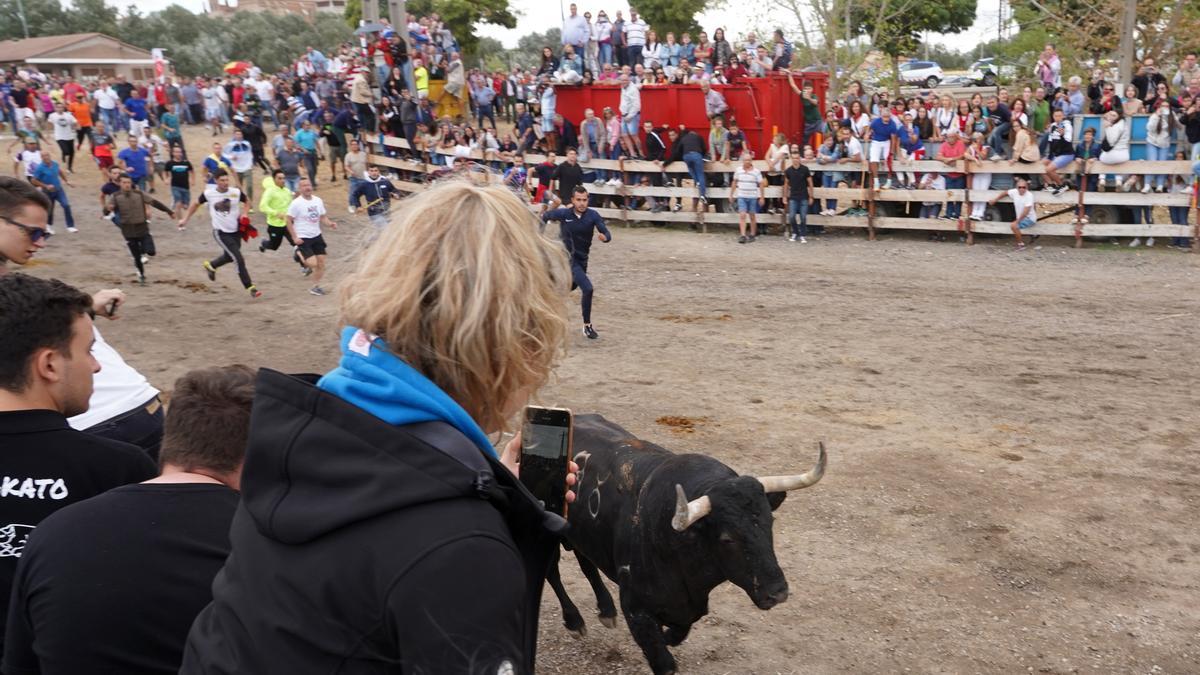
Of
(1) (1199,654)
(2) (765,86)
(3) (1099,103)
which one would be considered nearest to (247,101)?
(2) (765,86)

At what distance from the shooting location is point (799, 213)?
Answer: 18.2 meters

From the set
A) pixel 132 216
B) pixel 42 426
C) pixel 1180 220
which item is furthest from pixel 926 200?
pixel 42 426

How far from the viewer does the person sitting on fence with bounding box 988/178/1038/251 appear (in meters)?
16.6

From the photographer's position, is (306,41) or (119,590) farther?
(306,41)

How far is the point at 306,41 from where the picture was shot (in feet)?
197

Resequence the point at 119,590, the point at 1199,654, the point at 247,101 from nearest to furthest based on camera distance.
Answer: the point at 119,590 → the point at 1199,654 → the point at 247,101

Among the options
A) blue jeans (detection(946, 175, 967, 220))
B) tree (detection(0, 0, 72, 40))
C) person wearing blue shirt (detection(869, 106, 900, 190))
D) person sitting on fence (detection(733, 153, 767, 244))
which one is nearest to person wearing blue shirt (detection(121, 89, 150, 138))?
person sitting on fence (detection(733, 153, 767, 244))

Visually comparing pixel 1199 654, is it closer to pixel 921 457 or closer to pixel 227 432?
pixel 921 457

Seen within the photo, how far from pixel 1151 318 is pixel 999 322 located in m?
1.82

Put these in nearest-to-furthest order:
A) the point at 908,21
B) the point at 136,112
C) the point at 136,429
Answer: the point at 136,429
the point at 136,112
the point at 908,21

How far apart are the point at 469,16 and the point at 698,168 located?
25.6m

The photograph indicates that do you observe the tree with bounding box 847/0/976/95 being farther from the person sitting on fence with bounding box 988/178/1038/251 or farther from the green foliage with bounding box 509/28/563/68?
the green foliage with bounding box 509/28/563/68

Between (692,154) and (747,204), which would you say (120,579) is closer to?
(747,204)

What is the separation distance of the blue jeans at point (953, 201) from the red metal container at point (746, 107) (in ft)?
12.5
